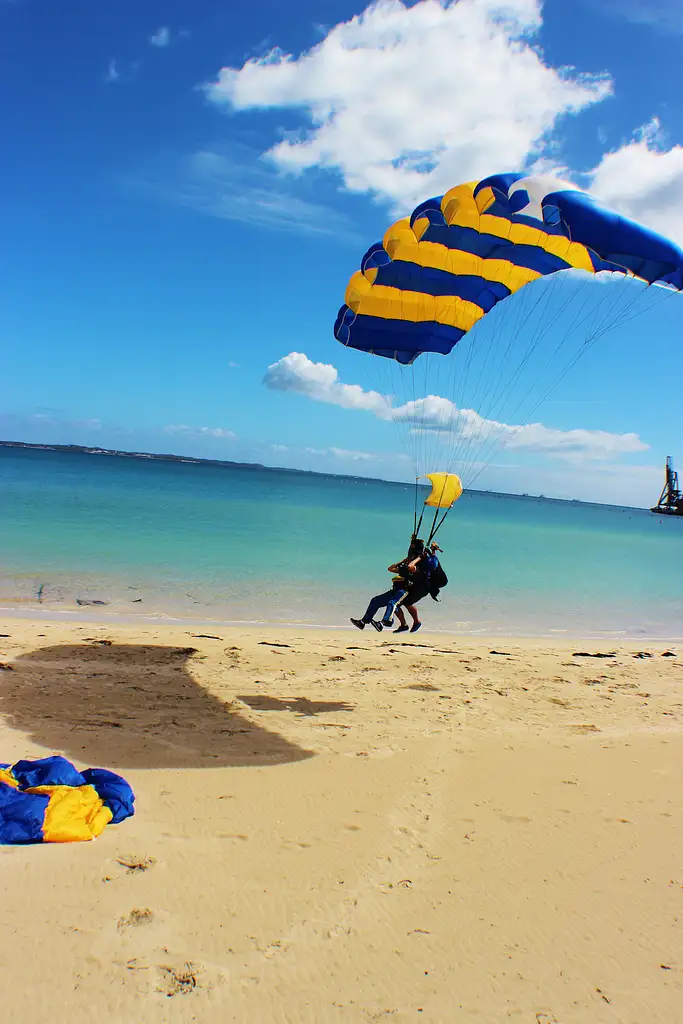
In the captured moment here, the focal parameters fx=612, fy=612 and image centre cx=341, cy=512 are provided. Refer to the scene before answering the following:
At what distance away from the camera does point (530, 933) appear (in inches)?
127

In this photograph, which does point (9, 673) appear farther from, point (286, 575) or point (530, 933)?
point (286, 575)

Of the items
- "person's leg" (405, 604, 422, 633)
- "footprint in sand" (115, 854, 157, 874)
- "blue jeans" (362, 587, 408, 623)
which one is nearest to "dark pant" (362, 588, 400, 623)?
"blue jeans" (362, 587, 408, 623)

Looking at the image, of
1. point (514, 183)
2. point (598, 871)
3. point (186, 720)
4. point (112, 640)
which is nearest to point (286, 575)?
point (112, 640)

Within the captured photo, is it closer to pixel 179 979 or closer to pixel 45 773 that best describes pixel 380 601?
pixel 45 773

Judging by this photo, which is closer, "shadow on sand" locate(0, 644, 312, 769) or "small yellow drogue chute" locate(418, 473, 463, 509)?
"shadow on sand" locate(0, 644, 312, 769)

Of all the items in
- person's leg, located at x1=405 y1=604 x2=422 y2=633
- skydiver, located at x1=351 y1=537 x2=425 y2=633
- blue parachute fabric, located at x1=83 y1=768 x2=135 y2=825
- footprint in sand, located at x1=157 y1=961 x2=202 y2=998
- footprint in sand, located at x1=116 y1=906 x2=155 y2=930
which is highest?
skydiver, located at x1=351 y1=537 x2=425 y2=633

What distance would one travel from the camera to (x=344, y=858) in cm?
377

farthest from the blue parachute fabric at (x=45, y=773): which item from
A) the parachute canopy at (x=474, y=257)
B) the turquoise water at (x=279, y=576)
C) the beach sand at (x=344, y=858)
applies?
the turquoise water at (x=279, y=576)

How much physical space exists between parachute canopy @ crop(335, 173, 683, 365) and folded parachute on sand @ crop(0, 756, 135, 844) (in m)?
5.78

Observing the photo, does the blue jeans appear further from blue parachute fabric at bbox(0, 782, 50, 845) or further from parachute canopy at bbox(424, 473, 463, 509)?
blue parachute fabric at bbox(0, 782, 50, 845)

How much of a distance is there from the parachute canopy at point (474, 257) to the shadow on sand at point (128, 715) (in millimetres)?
5153

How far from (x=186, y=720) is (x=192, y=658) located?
6.98ft

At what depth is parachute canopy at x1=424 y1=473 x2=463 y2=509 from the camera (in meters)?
8.34

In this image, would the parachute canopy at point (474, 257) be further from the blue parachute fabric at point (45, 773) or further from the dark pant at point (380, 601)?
the blue parachute fabric at point (45, 773)
